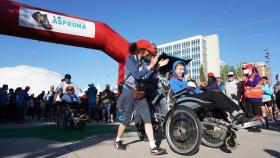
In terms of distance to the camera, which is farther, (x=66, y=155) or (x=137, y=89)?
(x=137, y=89)

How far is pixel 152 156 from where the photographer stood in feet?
16.1

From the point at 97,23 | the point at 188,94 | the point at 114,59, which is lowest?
the point at 188,94

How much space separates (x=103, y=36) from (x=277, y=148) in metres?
8.54

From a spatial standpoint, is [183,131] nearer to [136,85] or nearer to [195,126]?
[195,126]

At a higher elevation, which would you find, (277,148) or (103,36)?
(103,36)

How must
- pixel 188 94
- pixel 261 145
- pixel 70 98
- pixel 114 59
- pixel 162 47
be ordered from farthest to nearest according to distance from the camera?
pixel 162 47 → pixel 114 59 → pixel 70 98 → pixel 261 145 → pixel 188 94

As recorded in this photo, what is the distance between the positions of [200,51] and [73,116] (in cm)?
11104

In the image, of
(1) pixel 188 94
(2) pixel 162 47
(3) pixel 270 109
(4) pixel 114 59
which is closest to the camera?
(1) pixel 188 94

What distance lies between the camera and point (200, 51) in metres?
118

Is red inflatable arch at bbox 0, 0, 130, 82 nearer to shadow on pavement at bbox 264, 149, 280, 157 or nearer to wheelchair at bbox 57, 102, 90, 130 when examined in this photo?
wheelchair at bbox 57, 102, 90, 130

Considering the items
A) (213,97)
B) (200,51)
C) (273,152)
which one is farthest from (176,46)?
(213,97)

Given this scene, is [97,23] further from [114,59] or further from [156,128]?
[156,128]

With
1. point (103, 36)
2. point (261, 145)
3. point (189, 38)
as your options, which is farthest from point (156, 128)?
point (189, 38)

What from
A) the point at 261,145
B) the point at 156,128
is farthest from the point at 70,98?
the point at 261,145
